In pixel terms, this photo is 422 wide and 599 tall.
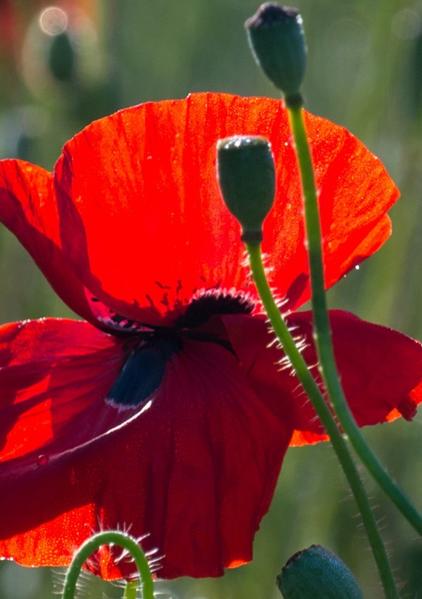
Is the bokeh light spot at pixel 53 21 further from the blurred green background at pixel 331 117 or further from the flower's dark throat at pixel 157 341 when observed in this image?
the flower's dark throat at pixel 157 341

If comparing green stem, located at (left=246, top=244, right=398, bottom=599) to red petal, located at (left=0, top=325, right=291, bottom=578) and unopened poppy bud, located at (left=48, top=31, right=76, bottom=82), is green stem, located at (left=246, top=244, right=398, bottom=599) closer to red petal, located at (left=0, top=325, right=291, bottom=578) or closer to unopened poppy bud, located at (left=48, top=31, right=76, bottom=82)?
red petal, located at (left=0, top=325, right=291, bottom=578)

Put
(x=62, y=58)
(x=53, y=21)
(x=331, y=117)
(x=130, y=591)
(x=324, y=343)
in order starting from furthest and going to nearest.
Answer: (x=331, y=117), (x=53, y=21), (x=62, y=58), (x=130, y=591), (x=324, y=343)

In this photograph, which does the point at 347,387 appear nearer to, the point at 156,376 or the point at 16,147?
the point at 156,376

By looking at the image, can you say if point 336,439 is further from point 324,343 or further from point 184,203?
point 184,203

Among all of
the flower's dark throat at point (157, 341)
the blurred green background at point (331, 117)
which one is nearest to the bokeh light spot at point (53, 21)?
the blurred green background at point (331, 117)

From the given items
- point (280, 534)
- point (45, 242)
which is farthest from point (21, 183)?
point (280, 534)

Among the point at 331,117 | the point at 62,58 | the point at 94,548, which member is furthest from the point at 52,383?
the point at 331,117
